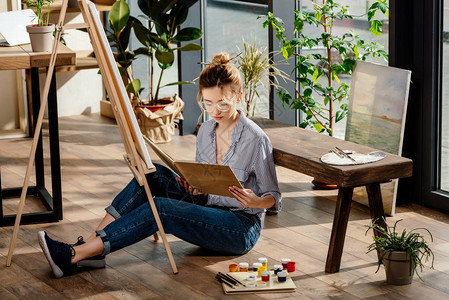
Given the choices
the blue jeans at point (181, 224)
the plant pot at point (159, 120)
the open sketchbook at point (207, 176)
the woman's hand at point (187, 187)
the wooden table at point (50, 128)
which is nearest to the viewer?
the open sketchbook at point (207, 176)

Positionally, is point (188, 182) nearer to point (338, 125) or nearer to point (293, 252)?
point (293, 252)

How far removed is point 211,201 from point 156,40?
92.8 inches

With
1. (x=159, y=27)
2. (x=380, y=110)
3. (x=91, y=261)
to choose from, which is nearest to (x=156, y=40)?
(x=159, y=27)

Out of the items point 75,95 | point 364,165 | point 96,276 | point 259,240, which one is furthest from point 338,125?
point 75,95

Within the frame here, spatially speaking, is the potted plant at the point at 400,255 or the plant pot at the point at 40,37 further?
the plant pot at the point at 40,37

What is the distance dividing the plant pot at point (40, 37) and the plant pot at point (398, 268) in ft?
6.23

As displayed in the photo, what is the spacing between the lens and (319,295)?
2797mm

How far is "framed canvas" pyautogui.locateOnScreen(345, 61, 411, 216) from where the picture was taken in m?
3.65

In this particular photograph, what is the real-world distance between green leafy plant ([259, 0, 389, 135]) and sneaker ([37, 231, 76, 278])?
5.80ft

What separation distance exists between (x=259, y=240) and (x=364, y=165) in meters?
0.76

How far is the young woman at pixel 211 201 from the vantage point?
2934 millimetres

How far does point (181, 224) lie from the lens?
2.96 meters

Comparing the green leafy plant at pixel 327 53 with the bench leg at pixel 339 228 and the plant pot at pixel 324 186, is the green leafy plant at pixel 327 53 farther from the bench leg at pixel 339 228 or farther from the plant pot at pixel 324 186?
the bench leg at pixel 339 228

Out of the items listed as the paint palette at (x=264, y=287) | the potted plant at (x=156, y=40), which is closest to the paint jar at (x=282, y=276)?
the paint palette at (x=264, y=287)
